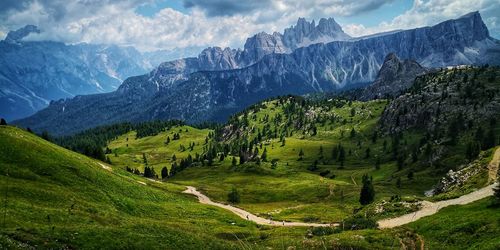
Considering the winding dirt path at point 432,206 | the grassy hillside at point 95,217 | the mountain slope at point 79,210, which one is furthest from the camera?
the winding dirt path at point 432,206

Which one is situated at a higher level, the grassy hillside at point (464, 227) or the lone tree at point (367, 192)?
the grassy hillside at point (464, 227)

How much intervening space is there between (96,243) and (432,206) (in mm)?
60756

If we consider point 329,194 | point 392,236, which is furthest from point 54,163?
point 329,194

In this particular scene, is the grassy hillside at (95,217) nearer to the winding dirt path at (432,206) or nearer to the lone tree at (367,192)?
the winding dirt path at (432,206)

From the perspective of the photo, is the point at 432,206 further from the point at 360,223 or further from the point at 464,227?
the point at 464,227

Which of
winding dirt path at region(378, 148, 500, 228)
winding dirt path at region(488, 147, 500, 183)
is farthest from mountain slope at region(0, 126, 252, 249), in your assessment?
winding dirt path at region(488, 147, 500, 183)

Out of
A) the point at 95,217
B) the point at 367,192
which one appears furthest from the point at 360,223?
the point at 367,192

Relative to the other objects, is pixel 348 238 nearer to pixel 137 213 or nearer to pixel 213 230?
pixel 213 230

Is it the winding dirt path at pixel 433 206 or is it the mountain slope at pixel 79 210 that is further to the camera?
the winding dirt path at pixel 433 206

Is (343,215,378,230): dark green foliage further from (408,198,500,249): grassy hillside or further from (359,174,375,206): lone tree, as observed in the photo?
(359,174,375,206): lone tree

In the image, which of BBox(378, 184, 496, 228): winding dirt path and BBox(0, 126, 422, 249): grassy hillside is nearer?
BBox(0, 126, 422, 249): grassy hillside

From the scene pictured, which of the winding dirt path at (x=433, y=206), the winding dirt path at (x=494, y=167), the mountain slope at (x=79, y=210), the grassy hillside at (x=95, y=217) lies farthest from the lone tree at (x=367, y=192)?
the mountain slope at (x=79, y=210)

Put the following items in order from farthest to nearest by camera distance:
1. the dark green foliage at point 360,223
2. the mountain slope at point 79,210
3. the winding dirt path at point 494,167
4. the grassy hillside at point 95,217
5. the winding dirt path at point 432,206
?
the winding dirt path at point 494,167, the winding dirt path at point 432,206, the dark green foliage at point 360,223, the grassy hillside at point 95,217, the mountain slope at point 79,210

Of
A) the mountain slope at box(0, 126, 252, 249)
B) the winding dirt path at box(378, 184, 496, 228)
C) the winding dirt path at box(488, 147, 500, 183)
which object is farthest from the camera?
the winding dirt path at box(488, 147, 500, 183)
